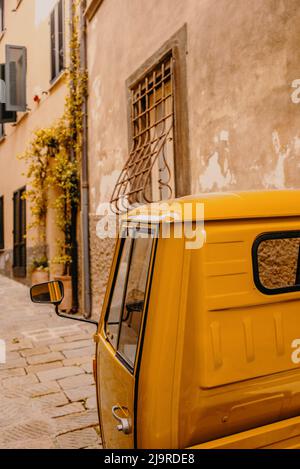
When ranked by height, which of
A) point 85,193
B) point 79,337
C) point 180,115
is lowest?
point 79,337

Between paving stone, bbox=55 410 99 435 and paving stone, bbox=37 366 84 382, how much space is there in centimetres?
101

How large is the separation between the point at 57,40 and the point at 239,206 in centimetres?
919

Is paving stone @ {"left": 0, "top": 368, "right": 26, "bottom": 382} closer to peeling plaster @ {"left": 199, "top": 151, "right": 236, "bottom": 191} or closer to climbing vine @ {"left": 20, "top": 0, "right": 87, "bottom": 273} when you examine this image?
peeling plaster @ {"left": 199, "top": 151, "right": 236, "bottom": 191}

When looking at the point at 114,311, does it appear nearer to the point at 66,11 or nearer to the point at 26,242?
the point at 66,11

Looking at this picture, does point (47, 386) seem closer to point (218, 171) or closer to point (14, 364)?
point (14, 364)

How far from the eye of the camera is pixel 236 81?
13.5 ft

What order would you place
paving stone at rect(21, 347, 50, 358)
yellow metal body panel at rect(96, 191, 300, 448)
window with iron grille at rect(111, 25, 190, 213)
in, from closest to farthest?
yellow metal body panel at rect(96, 191, 300, 448) < window with iron grille at rect(111, 25, 190, 213) < paving stone at rect(21, 347, 50, 358)

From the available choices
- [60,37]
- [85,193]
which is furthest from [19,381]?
[60,37]

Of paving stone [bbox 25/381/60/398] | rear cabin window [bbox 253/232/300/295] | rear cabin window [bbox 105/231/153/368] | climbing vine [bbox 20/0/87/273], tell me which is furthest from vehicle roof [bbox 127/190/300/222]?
climbing vine [bbox 20/0/87/273]

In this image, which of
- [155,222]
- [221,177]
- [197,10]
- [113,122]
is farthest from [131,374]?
[113,122]

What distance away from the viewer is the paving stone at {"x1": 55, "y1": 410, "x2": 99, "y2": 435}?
12.0 feet

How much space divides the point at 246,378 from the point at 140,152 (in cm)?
479

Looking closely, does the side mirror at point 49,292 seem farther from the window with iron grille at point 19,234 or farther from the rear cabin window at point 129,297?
the window with iron grille at point 19,234

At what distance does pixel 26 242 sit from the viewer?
1189cm
